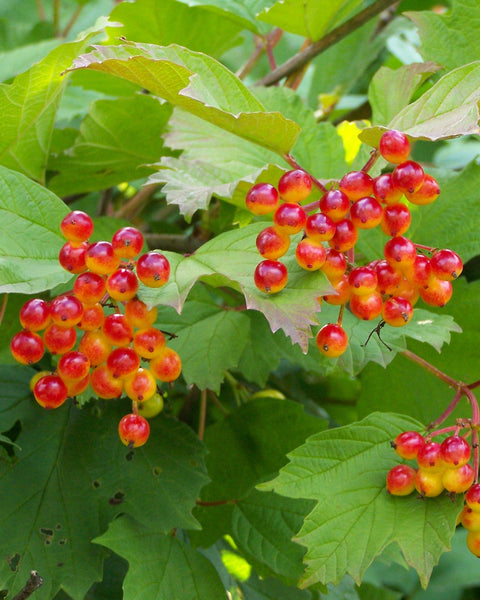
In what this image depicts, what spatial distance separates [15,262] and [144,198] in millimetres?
478

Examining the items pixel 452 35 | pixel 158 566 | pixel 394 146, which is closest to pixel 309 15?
pixel 452 35

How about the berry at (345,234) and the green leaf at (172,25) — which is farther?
the green leaf at (172,25)

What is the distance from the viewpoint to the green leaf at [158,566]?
2.15 ft

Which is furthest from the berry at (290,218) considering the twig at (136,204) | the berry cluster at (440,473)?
the twig at (136,204)

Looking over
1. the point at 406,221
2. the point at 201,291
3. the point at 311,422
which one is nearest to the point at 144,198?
the point at 201,291

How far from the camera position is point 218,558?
0.82 m

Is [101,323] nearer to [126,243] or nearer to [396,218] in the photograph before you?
[126,243]

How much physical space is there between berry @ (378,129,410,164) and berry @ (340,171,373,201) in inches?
0.9

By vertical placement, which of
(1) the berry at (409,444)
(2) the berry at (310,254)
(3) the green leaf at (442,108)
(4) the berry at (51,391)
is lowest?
(4) the berry at (51,391)

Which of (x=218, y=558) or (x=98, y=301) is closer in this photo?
(x=98, y=301)

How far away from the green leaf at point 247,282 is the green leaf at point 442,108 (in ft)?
0.41

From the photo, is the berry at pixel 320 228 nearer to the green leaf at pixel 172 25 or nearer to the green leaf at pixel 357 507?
the green leaf at pixel 357 507

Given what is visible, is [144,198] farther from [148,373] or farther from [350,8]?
[148,373]

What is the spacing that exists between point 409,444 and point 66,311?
0.30 metres
